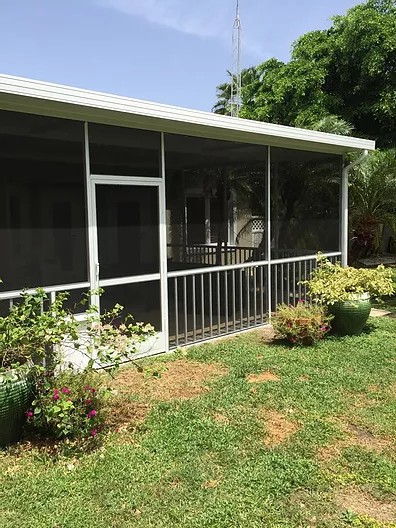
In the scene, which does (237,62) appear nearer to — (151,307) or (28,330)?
(151,307)

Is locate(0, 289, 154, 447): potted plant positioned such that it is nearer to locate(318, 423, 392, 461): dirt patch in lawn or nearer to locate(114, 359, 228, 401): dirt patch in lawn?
locate(114, 359, 228, 401): dirt patch in lawn

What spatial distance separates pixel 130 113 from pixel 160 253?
60.9 inches

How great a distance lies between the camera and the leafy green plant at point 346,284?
5.91 m

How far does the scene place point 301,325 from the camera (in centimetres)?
556

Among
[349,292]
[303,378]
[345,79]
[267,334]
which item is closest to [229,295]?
[267,334]

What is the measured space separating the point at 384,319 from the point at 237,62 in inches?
470

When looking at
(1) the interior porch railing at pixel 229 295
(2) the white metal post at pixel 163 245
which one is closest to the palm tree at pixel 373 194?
(1) the interior porch railing at pixel 229 295

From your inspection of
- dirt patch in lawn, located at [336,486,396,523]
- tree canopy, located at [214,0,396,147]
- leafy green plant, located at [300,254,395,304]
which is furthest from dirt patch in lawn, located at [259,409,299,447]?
tree canopy, located at [214,0,396,147]

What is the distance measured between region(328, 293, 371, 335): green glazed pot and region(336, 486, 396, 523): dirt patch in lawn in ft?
11.1

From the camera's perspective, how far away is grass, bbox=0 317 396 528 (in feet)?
8.19

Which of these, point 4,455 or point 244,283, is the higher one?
point 244,283

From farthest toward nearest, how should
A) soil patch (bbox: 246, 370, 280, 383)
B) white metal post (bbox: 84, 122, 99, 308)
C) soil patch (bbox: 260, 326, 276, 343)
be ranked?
soil patch (bbox: 260, 326, 276, 343) < white metal post (bbox: 84, 122, 99, 308) < soil patch (bbox: 246, 370, 280, 383)

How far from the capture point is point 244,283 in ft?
21.3

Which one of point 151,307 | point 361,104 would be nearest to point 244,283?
point 151,307
